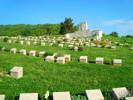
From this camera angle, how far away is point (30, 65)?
18547mm

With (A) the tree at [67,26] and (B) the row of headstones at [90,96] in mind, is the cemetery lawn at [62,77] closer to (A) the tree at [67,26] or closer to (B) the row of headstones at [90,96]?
(B) the row of headstones at [90,96]

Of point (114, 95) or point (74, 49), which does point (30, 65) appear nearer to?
point (114, 95)

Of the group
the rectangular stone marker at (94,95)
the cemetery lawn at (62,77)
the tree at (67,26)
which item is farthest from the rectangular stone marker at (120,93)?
A: the tree at (67,26)

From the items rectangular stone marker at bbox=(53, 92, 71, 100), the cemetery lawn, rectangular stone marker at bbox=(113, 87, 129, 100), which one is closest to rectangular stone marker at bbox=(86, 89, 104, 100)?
rectangular stone marker at bbox=(113, 87, 129, 100)

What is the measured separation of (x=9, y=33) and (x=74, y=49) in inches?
1421

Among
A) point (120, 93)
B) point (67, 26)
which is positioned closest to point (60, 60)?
point (120, 93)

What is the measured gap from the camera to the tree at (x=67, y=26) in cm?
5028

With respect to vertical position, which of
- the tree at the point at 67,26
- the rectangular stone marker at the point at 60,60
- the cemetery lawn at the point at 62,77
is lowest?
the cemetery lawn at the point at 62,77

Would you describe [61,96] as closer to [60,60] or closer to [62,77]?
[62,77]

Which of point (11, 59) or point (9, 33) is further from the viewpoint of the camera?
point (9, 33)

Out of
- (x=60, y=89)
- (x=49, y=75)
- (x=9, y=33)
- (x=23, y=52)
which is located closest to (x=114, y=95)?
(x=60, y=89)

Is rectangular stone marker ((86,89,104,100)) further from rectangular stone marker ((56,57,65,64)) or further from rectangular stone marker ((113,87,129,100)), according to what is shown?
rectangular stone marker ((56,57,65,64))

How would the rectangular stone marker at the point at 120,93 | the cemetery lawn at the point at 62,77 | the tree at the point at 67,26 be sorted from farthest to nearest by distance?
the tree at the point at 67,26 < the cemetery lawn at the point at 62,77 < the rectangular stone marker at the point at 120,93

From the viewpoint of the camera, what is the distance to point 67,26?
50.5 metres
